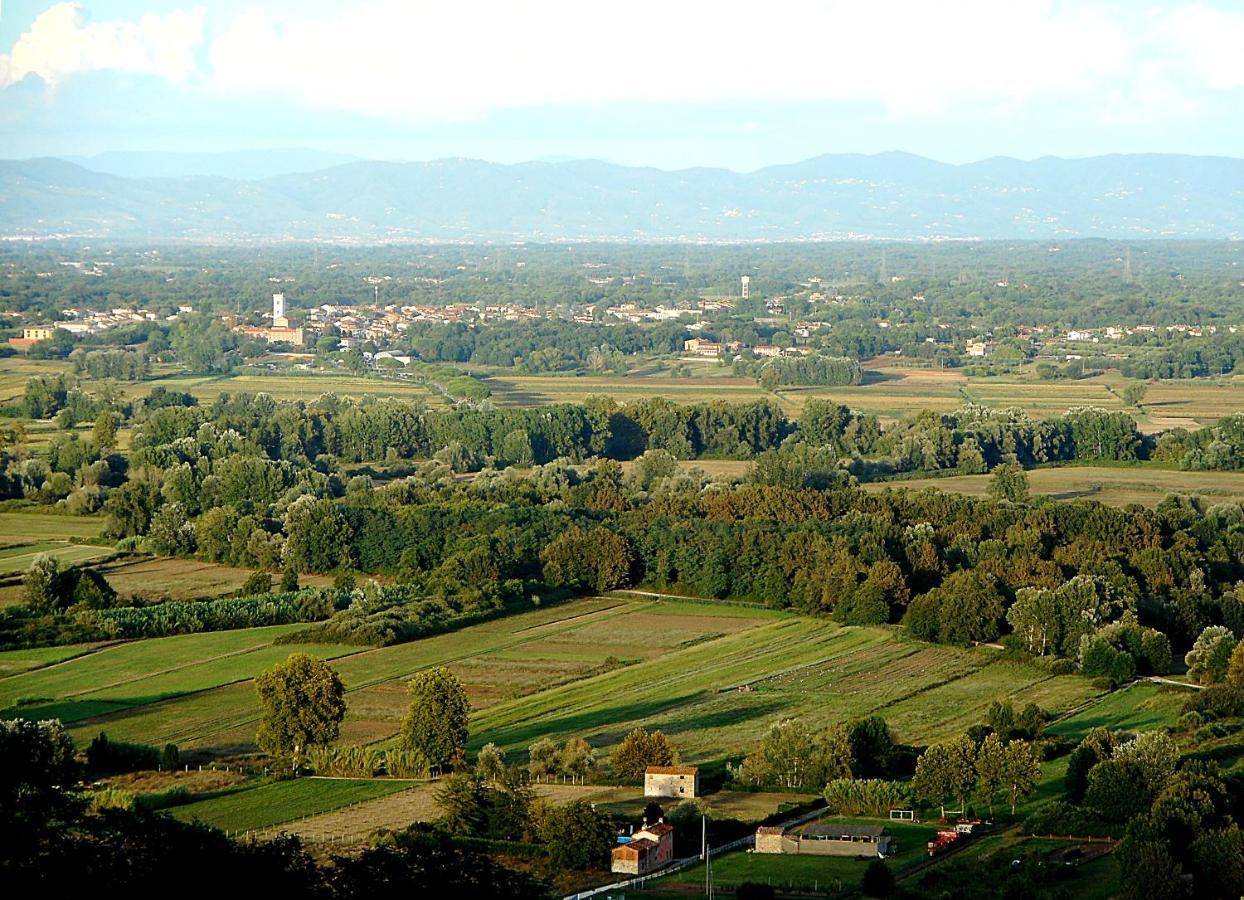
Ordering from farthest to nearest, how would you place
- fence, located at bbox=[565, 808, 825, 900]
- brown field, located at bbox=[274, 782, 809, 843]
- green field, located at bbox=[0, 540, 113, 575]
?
green field, located at bbox=[0, 540, 113, 575] → brown field, located at bbox=[274, 782, 809, 843] → fence, located at bbox=[565, 808, 825, 900]

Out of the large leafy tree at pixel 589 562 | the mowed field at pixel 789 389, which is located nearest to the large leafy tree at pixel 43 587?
the large leafy tree at pixel 589 562

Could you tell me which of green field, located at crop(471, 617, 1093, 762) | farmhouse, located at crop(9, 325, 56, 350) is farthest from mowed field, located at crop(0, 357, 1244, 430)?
green field, located at crop(471, 617, 1093, 762)

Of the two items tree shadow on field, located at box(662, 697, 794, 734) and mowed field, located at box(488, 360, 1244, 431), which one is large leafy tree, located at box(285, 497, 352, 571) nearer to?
tree shadow on field, located at box(662, 697, 794, 734)

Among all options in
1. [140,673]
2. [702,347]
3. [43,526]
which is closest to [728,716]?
[140,673]

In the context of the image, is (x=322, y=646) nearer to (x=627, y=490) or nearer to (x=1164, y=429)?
(x=627, y=490)

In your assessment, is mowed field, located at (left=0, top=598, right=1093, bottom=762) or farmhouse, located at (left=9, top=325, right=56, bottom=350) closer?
mowed field, located at (left=0, top=598, right=1093, bottom=762)

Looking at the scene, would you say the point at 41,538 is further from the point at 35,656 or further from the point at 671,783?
the point at 671,783
